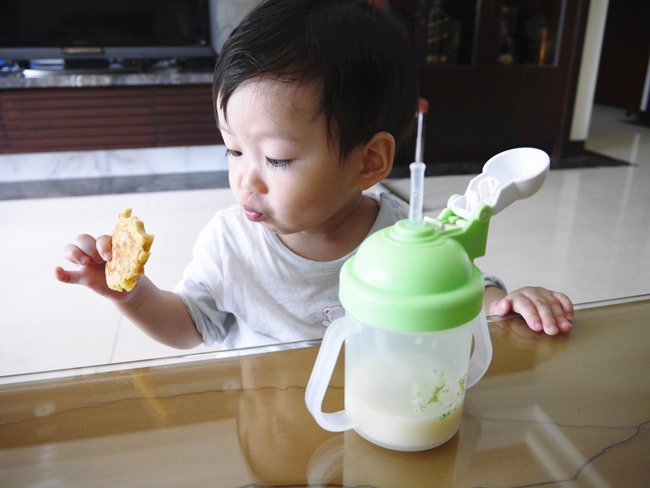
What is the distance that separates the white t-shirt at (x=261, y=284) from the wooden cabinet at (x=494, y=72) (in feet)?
8.61

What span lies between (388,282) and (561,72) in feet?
11.8

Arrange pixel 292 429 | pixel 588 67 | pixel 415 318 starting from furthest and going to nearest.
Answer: pixel 588 67 < pixel 292 429 < pixel 415 318

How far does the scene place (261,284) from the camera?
2.50 ft

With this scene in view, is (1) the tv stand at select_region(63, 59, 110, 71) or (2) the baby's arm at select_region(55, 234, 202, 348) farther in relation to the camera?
(1) the tv stand at select_region(63, 59, 110, 71)

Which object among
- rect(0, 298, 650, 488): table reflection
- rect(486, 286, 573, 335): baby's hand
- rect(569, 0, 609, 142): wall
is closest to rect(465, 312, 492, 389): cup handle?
rect(0, 298, 650, 488): table reflection

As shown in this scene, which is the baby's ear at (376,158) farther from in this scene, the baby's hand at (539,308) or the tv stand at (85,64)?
the tv stand at (85,64)

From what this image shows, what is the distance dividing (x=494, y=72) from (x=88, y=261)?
10.5 feet

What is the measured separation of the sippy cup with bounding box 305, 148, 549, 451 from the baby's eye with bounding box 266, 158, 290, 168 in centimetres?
21

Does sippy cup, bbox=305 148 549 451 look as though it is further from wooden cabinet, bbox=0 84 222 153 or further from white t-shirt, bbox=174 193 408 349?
wooden cabinet, bbox=0 84 222 153

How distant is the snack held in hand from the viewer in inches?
18.7

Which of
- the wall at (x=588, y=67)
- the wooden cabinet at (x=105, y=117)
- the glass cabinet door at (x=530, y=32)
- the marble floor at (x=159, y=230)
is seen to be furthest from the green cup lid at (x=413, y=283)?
the wall at (x=588, y=67)

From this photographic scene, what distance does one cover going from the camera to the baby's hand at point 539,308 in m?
0.57

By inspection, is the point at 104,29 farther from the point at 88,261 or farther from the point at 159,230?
the point at 88,261

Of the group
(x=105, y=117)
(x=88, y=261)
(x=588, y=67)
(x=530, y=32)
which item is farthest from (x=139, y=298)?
(x=588, y=67)
